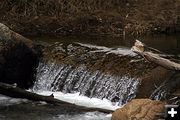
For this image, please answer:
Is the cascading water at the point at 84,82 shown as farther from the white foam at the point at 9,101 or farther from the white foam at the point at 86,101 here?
the white foam at the point at 9,101

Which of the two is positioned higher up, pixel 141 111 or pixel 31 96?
pixel 141 111

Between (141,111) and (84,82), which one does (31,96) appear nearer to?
(84,82)

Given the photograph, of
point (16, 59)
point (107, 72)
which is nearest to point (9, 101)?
point (16, 59)

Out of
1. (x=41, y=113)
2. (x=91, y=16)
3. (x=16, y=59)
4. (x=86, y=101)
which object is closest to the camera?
(x=41, y=113)

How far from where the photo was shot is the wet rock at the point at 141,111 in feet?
30.9

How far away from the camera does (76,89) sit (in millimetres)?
12805

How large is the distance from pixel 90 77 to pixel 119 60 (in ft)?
2.91

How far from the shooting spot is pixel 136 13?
20.0 meters

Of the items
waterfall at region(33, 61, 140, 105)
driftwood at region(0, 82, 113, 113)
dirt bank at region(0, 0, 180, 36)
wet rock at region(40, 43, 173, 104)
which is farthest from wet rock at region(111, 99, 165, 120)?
dirt bank at region(0, 0, 180, 36)

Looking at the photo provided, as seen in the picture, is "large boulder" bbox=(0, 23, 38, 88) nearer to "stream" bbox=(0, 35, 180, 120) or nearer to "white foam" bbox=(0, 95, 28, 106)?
"stream" bbox=(0, 35, 180, 120)

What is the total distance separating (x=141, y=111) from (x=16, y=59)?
4.88 m

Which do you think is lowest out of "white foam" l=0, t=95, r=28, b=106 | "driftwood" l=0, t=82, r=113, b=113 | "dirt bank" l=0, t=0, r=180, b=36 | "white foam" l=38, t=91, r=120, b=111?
Result: "white foam" l=38, t=91, r=120, b=111

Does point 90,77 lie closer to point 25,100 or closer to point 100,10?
Result: point 25,100

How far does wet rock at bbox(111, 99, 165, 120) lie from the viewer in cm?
941
